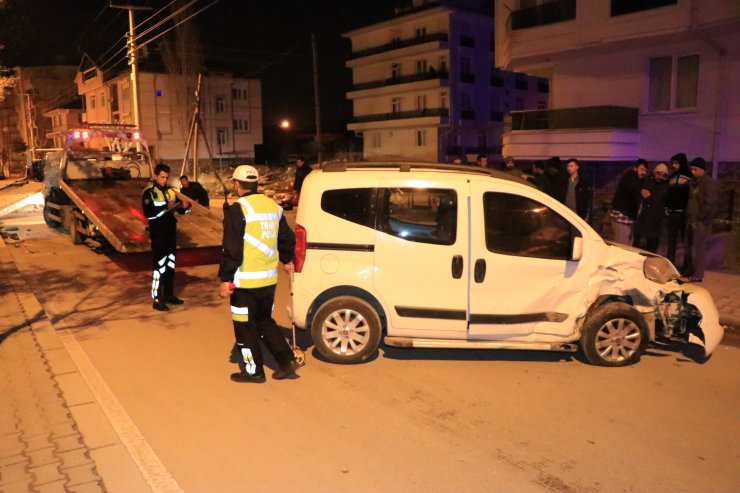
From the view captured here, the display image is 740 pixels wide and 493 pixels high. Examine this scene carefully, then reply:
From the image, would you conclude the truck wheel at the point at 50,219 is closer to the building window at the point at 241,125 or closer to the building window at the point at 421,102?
the building window at the point at 421,102

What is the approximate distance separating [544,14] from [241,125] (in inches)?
1479

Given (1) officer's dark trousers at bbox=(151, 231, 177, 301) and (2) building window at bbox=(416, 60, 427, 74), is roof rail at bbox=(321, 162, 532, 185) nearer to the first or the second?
(1) officer's dark trousers at bbox=(151, 231, 177, 301)

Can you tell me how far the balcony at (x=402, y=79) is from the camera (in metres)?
44.8

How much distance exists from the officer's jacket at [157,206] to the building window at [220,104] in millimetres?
43268

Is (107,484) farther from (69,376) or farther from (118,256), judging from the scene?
(118,256)

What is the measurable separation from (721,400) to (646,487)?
6.39ft

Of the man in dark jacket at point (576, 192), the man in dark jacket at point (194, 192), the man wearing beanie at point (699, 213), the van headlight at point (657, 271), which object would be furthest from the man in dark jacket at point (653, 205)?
the man in dark jacket at point (194, 192)

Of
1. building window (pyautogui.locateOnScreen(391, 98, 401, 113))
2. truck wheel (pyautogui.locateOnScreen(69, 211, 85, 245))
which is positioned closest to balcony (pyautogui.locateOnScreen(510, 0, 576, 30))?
truck wheel (pyautogui.locateOnScreen(69, 211, 85, 245))

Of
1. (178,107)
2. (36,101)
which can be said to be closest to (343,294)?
(178,107)

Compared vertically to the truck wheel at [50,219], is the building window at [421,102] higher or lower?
higher

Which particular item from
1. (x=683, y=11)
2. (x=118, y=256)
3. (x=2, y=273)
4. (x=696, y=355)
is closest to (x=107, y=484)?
(x=696, y=355)

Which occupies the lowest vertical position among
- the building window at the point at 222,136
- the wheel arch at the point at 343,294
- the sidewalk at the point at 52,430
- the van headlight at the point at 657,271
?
the sidewalk at the point at 52,430

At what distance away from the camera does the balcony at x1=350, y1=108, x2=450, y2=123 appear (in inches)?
1766

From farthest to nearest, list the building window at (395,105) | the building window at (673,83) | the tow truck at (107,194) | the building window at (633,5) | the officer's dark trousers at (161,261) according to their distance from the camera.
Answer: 1. the building window at (395,105)
2. the building window at (673,83)
3. the building window at (633,5)
4. the tow truck at (107,194)
5. the officer's dark trousers at (161,261)
